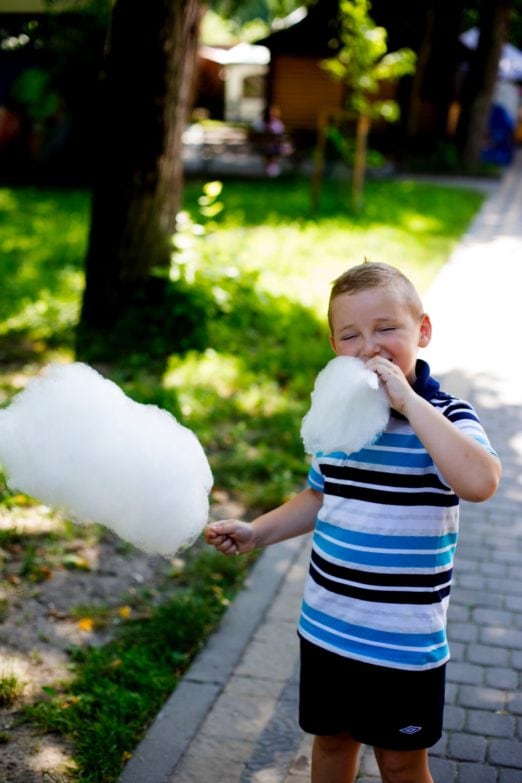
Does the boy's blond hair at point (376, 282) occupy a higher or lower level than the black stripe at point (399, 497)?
Answer: higher

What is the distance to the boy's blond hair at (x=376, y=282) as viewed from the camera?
2.11m

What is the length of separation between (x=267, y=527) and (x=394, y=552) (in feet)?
1.40

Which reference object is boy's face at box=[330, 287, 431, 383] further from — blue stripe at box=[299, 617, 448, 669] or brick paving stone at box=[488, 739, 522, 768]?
brick paving stone at box=[488, 739, 522, 768]

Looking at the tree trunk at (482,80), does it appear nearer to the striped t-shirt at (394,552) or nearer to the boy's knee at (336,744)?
the striped t-shirt at (394,552)

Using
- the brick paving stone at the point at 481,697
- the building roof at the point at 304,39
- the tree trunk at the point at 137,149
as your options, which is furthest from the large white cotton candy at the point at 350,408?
the building roof at the point at 304,39

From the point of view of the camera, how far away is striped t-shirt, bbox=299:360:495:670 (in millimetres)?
2096

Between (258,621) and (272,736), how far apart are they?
0.77 m

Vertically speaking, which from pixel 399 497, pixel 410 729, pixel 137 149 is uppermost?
pixel 399 497

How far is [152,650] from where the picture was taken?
356 cm

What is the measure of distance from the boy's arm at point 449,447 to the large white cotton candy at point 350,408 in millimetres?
48

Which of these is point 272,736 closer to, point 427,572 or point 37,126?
point 427,572

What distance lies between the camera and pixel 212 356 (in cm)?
696

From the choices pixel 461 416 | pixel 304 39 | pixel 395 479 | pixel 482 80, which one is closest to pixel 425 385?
pixel 461 416

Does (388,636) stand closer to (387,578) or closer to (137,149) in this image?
(387,578)
